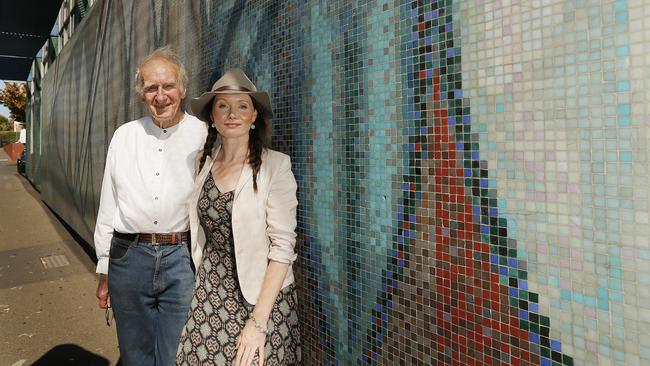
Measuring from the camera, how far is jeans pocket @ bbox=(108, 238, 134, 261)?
2.30 metres

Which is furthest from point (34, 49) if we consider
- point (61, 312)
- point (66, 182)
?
point (61, 312)

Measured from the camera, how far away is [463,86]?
61.1 inches

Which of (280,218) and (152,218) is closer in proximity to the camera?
(280,218)

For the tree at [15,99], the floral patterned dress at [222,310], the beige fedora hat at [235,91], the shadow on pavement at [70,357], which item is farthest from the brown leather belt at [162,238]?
the tree at [15,99]

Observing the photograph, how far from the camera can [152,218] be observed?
2.26 m

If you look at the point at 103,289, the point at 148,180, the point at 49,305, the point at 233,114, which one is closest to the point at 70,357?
the point at 49,305

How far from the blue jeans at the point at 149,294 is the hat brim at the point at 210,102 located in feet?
2.17

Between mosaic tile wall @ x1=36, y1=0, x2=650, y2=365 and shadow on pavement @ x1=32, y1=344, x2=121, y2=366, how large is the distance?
91.4 inches

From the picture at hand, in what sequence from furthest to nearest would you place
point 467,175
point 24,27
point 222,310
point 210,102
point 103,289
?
point 24,27, point 103,289, point 210,102, point 222,310, point 467,175

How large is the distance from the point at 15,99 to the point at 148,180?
42.7 metres

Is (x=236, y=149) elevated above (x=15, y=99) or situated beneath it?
situated beneath

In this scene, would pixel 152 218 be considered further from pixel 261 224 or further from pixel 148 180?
pixel 261 224

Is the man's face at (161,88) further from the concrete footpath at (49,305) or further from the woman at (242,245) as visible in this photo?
the concrete footpath at (49,305)

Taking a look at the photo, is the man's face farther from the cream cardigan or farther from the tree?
the tree
